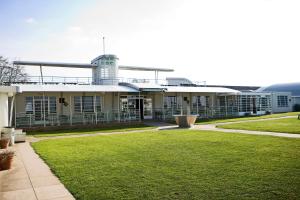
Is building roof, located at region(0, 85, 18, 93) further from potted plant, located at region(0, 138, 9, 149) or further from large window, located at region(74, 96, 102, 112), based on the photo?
large window, located at region(74, 96, 102, 112)

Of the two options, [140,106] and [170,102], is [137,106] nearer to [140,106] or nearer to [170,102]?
[140,106]

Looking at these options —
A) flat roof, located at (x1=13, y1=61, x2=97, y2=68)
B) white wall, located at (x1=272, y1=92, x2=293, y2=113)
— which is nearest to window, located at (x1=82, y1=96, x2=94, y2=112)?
flat roof, located at (x1=13, y1=61, x2=97, y2=68)

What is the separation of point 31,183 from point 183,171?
359cm

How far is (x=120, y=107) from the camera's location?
25.4 metres

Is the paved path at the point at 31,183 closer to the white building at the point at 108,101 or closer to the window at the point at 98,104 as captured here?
the white building at the point at 108,101

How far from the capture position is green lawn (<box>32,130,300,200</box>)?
5406 millimetres

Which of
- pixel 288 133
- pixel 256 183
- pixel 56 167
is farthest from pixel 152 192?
pixel 288 133

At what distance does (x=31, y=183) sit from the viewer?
666 cm

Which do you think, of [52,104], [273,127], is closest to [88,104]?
[52,104]

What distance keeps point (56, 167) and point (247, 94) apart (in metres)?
27.8

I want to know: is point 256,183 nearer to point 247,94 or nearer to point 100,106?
point 100,106

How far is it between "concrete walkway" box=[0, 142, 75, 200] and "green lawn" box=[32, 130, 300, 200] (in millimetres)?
220

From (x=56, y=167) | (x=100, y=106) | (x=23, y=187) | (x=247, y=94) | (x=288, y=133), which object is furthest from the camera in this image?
(x=247, y=94)

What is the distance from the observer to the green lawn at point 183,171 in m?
5.41
